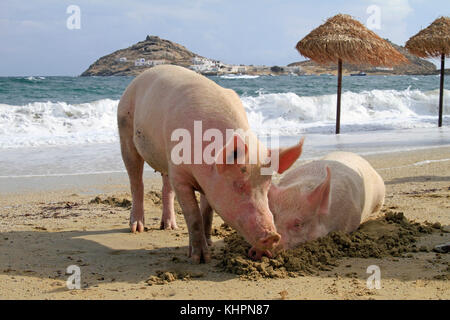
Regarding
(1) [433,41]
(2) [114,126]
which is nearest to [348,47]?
(1) [433,41]

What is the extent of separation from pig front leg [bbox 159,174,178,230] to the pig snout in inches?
84.3

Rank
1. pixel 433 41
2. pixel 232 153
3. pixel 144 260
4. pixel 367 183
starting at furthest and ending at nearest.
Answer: pixel 433 41, pixel 367 183, pixel 144 260, pixel 232 153

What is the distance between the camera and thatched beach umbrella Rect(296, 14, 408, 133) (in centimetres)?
1639

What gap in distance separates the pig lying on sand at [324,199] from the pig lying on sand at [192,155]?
16.7 inches

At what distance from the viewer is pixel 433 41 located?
1781cm

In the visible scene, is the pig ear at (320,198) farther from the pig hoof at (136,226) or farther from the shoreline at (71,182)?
the shoreline at (71,182)

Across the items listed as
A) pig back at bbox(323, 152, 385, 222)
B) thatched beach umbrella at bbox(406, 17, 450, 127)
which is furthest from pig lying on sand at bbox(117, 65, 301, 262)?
thatched beach umbrella at bbox(406, 17, 450, 127)

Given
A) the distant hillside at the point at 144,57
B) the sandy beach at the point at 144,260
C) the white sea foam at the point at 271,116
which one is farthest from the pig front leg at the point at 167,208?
the distant hillside at the point at 144,57

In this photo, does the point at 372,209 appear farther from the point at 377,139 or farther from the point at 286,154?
the point at 377,139

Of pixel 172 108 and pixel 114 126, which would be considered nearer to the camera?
pixel 172 108

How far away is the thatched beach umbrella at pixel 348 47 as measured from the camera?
53.8ft

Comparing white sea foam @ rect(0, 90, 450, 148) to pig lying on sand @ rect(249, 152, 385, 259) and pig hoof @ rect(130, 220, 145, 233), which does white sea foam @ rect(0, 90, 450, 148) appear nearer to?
pig hoof @ rect(130, 220, 145, 233)

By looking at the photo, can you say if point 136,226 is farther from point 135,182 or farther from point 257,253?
point 257,253

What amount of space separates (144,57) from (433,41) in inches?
1566
